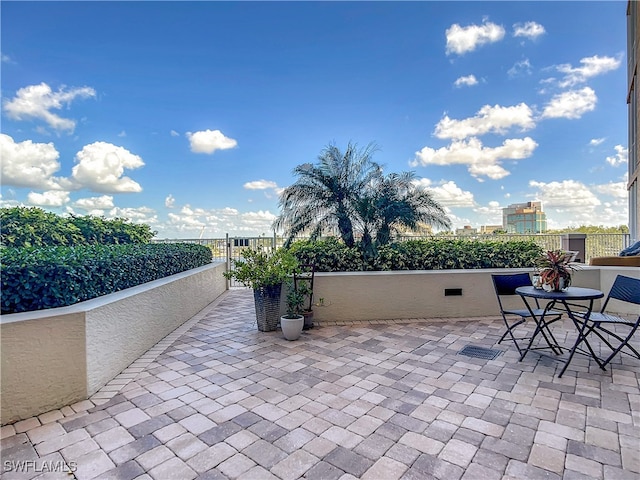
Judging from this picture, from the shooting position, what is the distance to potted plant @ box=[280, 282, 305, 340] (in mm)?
4004

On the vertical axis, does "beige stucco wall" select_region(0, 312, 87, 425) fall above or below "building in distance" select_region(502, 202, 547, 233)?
below

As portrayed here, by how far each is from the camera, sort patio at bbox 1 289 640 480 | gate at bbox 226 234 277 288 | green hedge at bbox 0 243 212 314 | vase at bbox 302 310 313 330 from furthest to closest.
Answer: gate at bbox 226 234 277 288 → vase at bbox 302 310 313 330 → green hedge at bbox 0 243 212 314 → patio at bbox 1 289 640 480

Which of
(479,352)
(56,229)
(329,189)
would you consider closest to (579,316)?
(479,352)

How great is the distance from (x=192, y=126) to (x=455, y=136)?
706cm

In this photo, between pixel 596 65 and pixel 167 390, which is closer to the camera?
pixel 167 390

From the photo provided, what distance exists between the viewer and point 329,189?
19.0 feet

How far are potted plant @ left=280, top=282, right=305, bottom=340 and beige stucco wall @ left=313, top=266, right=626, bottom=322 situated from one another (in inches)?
19.5

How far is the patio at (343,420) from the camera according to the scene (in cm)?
175

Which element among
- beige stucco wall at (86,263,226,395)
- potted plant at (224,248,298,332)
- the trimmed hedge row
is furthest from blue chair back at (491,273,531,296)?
beige stucco wall at (86,263,226,395)

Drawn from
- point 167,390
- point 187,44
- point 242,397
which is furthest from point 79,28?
point 242,397

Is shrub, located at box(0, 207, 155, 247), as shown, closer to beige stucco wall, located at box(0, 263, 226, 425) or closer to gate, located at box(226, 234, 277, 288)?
gate, located at box(226, 234, 277, 288)

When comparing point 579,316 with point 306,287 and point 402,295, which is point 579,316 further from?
point 306,287

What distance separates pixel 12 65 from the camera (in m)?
4.84

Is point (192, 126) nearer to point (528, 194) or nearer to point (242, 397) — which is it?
point (242, 397)
